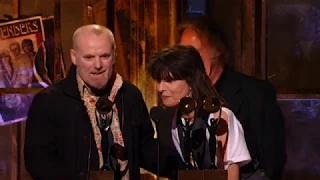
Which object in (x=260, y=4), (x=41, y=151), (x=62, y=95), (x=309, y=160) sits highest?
(x=260, y=4)

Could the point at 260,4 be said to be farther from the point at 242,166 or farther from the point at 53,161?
the point at 53,161

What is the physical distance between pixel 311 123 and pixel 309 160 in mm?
189

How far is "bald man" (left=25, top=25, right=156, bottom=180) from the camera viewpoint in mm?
2561

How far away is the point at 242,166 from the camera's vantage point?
8.63 feet

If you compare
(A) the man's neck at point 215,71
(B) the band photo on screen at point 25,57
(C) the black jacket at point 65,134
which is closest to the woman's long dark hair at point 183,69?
(C) the black jacket at point 65,134

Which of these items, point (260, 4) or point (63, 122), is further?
point (260, 4)

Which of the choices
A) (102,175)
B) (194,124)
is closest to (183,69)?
(194,124)

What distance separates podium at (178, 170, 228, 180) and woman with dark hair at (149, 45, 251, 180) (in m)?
0.06

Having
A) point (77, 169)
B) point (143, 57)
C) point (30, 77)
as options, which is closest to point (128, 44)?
point (143, 57)

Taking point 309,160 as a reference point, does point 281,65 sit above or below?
above

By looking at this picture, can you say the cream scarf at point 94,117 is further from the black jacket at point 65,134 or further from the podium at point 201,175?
the podium at point 201,175

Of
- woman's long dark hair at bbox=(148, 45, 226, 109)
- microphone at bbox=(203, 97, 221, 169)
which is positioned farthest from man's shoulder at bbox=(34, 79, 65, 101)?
microphone at bbox=(203, 97, 221, 169)

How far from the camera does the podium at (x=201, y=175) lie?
223 centimetres

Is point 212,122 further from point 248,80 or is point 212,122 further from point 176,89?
point 248,80
